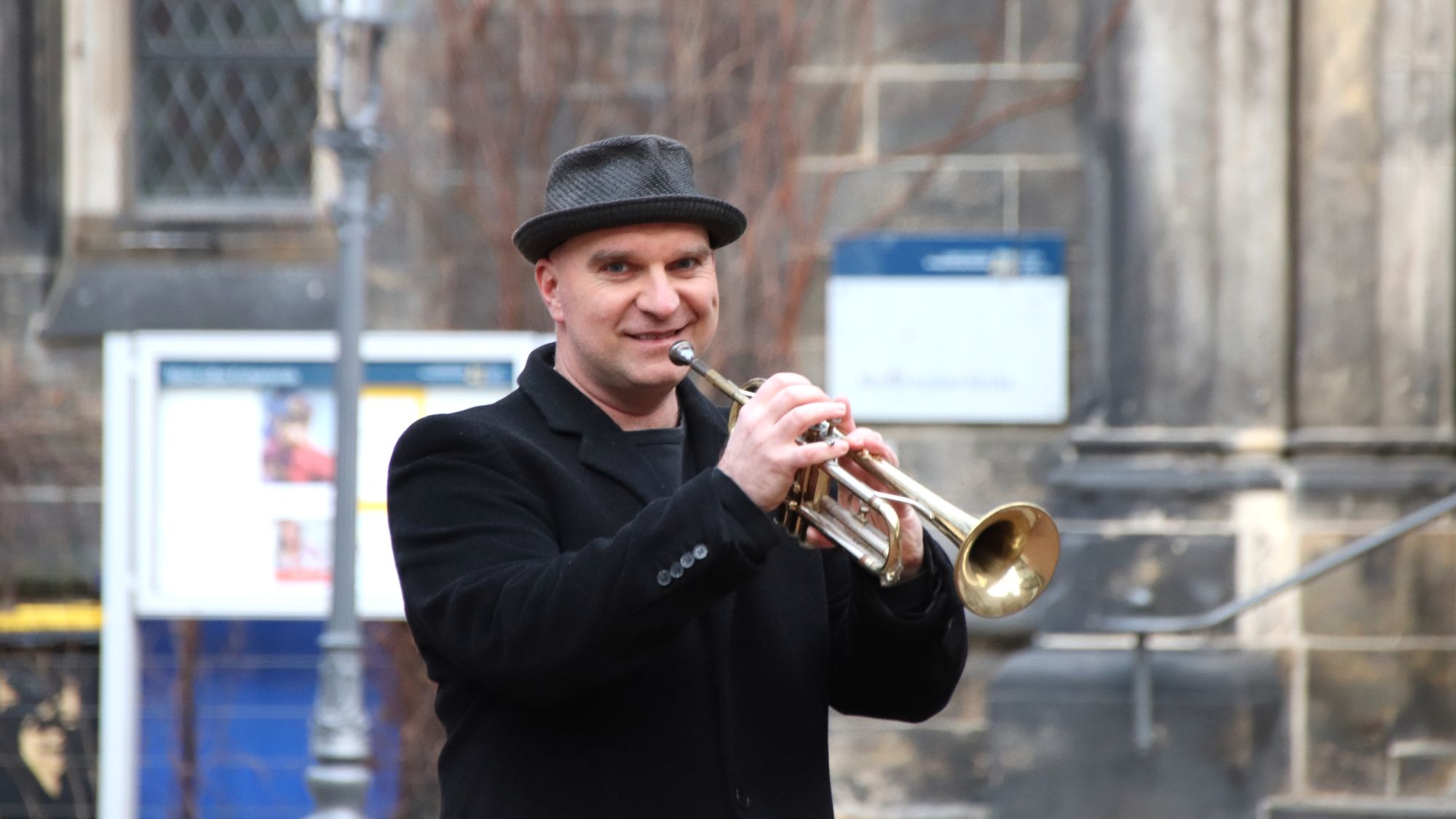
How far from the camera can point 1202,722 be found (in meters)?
6.34

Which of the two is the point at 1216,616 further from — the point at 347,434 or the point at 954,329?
the point at 347,434

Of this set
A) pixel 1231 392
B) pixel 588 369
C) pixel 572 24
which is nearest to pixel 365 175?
pixel 572 24

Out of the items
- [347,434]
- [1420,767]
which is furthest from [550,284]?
[1420,767]

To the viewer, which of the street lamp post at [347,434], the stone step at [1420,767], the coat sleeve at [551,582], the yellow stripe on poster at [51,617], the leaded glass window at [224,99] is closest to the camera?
the coat sleeve at [551,582]

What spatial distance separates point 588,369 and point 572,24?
17.1 feet

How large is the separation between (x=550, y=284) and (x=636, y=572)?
0.62 m

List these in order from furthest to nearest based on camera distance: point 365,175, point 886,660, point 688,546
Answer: point 365,175, point 886,660, point 688,546

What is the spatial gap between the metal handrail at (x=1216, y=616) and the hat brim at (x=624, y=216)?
412cm

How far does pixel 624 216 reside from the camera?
2457 millimetres

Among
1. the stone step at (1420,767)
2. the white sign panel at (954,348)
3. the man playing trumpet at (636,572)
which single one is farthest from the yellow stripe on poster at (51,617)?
the man playing trumpet at (636,572)

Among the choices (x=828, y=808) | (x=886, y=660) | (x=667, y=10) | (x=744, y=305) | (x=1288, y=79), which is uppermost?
(x=667, y=10)

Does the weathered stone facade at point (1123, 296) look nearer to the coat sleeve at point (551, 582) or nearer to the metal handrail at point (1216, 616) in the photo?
the metal handrail at point (1216, 616)

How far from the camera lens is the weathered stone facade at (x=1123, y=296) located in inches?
254

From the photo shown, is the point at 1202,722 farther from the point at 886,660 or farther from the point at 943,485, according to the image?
the point at 886,660
